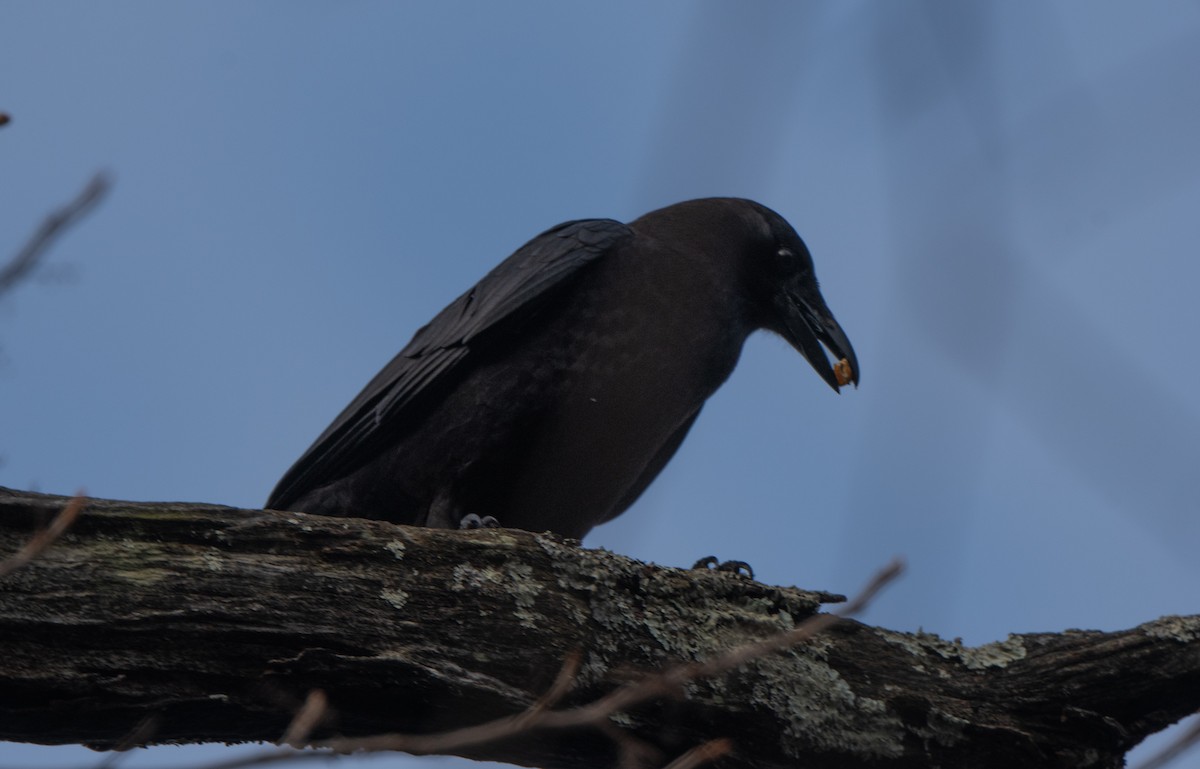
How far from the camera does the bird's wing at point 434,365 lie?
15.3ft

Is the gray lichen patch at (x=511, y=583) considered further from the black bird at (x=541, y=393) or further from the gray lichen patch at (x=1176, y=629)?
the gray lichen patch at (x=1176, y=629)

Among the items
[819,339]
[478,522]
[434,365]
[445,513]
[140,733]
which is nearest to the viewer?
[140,733]

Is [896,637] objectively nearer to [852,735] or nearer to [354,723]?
[852,735]

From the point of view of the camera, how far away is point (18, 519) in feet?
9.63

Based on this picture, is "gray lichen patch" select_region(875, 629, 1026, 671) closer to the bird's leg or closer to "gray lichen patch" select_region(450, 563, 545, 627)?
"gray lichen patch" select_region(450, 563, 545, 627)

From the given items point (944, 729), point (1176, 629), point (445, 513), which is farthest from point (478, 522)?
point (1176, 629)

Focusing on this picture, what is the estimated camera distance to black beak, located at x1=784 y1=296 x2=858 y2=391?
5.29 m

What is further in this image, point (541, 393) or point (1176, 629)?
point (541, 393)

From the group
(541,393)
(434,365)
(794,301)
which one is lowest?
(541,393)

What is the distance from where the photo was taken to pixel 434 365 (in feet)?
15.4

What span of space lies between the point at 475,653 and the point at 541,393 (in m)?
1.55

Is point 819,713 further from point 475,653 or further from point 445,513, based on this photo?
point 445,513

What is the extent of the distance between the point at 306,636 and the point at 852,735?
4.40ft

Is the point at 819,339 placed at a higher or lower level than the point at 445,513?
higher
